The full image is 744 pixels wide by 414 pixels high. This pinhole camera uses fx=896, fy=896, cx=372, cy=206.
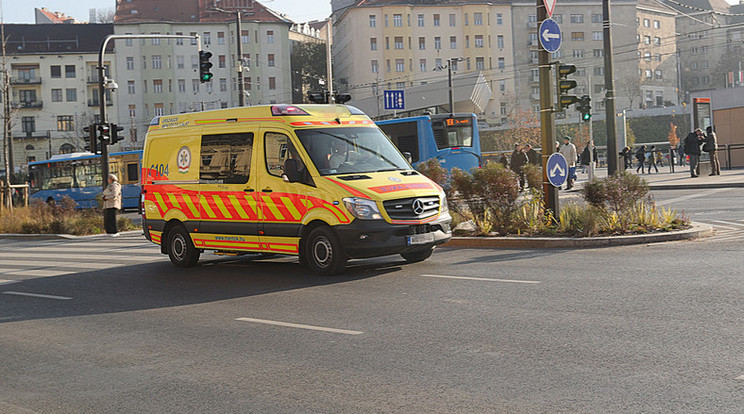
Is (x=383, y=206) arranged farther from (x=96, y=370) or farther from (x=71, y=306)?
(x=96, y=370)

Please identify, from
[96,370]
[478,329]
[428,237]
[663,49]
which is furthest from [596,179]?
[663,49]

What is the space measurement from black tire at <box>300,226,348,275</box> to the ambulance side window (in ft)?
5.62

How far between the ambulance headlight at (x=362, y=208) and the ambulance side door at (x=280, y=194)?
2.48ft

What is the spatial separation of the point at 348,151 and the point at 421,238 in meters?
1.76

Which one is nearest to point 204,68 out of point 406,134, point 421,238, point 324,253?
point 406,134

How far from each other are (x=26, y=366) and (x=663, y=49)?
449ft

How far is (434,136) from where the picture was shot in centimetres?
3631

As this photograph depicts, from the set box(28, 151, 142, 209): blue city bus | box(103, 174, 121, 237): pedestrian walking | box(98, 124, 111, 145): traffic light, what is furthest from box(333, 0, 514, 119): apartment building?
box(103, 174, 121, 237): pedestrian walking

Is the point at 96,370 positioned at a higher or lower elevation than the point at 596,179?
lower

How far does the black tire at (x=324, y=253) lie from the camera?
12141 mm

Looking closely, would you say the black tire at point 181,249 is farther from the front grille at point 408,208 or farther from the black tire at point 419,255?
the front grille at point 408,208

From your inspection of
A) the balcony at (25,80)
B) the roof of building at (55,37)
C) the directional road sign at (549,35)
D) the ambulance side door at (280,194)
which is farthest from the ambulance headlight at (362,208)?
the balcony at (25,80)

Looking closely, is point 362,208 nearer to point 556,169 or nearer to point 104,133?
point 556,169

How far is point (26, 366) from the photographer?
7453 millimetres
